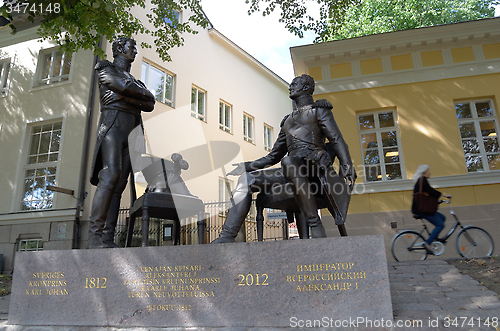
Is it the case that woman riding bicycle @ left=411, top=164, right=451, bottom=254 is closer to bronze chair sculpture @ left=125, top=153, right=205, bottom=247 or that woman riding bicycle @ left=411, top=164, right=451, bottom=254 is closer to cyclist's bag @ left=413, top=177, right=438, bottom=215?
cyclist's bag @ left=413, top=177, right=438, bottom=215

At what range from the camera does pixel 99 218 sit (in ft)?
12.8

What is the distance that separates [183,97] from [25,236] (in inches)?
283

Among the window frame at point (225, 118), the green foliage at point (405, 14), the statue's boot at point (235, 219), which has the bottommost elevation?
the statue's boot at point (235, 219)

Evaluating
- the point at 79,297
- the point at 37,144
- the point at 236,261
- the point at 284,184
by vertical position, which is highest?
the point at 37,144

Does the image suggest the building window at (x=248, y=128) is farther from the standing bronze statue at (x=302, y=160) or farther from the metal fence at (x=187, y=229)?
the standing bronze statue at (x=302, y=160)

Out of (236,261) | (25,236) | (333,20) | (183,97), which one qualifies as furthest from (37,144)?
(236,261)

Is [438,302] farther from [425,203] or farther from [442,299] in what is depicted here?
[425,203]

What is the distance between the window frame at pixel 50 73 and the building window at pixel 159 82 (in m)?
2.37

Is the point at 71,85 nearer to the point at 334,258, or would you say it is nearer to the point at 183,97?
the point at 183,97

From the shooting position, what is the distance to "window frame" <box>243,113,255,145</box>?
19.3m

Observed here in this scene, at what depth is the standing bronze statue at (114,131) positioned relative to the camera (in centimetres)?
402

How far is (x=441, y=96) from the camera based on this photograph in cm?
1023

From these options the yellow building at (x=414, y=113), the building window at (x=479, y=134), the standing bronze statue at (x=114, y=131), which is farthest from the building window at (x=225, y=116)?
the standing bronze statue at (x=114, y=131)

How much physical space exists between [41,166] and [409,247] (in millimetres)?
10893
